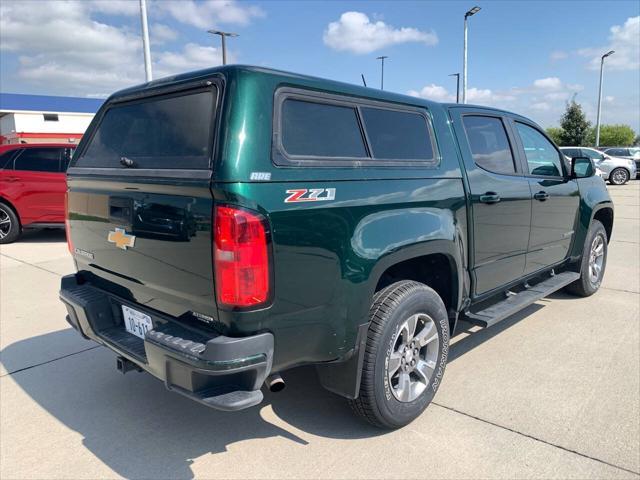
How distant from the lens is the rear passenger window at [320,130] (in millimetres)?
2418

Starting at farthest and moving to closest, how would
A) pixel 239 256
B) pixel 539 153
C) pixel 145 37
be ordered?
1. pixel 145 37
2. pixel 539 153
3. pixel 239 256

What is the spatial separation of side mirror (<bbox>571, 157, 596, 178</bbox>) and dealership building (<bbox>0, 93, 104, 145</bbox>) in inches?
1640

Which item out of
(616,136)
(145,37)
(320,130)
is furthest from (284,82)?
(616,136)

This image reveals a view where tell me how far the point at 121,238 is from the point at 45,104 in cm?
4666

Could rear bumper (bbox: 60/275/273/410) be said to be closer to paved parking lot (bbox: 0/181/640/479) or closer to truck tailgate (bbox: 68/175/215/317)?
truck tailgate (bbox: 68/175/215/317)

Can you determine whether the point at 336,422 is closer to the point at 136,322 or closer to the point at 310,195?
the point at 136,322

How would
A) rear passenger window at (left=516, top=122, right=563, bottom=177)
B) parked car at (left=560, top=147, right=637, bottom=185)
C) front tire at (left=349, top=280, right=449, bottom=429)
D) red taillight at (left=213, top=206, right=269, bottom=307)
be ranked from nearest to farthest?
red taillight at (left=213, top=206, right=269, bottom=307), front tire at (left=349, top=280, right=449, bottom=429), rear passenger window at (left=516, top=122, right=563, bottom=177), parked car at (left=560, top=147, right=637, bottom=185)

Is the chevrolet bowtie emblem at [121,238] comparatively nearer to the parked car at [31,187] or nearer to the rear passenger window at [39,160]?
the parked car at [31,187]

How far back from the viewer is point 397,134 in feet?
10.1

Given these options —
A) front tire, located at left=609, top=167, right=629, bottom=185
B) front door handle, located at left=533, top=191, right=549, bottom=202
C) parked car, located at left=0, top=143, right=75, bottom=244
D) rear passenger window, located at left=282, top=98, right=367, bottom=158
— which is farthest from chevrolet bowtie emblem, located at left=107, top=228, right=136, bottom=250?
front tire, located at left=609, top=167, right=629, bottom=185

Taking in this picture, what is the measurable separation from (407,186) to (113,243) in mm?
1701

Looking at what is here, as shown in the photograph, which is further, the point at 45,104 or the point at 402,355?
the point at 45,104

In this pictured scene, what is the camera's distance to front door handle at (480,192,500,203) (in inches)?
137

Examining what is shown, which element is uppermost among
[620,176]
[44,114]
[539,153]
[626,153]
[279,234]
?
[44,114]
